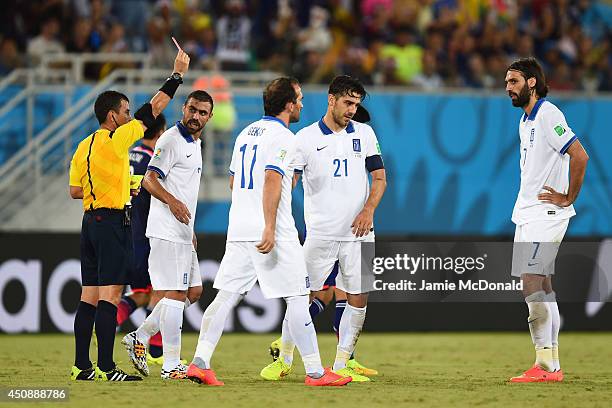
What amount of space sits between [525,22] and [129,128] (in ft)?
44.0

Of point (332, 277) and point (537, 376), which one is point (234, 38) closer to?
point (332, 277)

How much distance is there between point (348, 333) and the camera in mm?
10531

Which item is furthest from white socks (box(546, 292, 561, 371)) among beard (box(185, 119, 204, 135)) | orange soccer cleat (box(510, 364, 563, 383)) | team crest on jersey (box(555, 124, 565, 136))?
beard (box(185, 119, 204, 135))

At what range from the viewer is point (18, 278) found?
15.6 meters

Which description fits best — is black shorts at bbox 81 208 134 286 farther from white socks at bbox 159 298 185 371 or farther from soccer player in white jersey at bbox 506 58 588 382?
soccer player in white jersey at bbox 506 58 588 382

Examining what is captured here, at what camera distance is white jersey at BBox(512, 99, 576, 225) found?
410 inches

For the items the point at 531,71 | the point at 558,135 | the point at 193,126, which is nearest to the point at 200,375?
the point at 193,126

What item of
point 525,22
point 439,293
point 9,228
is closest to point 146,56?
point 9,228

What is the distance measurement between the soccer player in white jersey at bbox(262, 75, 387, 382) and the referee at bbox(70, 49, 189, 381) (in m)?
1.37

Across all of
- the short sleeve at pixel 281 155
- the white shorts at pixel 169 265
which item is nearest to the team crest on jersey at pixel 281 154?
the short sleeve at pixel 281 155

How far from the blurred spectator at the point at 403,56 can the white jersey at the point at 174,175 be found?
30.5ft

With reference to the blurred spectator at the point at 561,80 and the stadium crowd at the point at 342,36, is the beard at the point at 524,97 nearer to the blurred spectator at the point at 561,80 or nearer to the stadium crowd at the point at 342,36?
the stadium crowd at the point at 342,36

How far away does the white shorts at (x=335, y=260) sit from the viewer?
10.4 meters

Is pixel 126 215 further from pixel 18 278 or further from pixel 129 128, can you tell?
pixel 18 278
